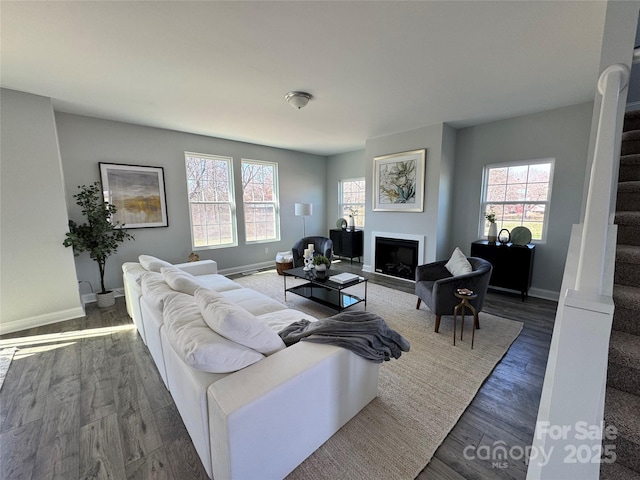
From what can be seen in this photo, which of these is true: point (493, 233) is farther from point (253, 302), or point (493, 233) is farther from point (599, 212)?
point (253, 302)

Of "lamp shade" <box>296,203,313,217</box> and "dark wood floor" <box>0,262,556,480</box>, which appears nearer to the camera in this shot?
"dark wood floor" <box>0,262,556,480</box>

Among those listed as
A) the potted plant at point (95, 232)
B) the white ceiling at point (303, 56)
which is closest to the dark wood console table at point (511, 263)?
the white ceiling at point (303, 56)

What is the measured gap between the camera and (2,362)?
2.33m

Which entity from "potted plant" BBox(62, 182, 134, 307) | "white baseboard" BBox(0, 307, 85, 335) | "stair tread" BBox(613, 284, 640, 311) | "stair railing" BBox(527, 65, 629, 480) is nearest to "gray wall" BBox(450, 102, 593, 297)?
"stair tread" BBox(613, 284, 640, 311)

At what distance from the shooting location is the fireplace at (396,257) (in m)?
4.62

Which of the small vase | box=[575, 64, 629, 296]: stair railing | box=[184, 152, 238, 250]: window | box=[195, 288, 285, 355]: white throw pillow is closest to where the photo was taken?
box=[575, 64, 629, 296]: stair railing

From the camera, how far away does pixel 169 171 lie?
14.4 feet

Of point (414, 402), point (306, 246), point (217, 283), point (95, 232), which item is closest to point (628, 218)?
point (414, 402)

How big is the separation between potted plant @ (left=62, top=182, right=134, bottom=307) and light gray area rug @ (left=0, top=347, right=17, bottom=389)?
1.05 m

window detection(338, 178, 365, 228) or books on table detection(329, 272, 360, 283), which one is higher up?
window detection(338, 178, 365, 228)

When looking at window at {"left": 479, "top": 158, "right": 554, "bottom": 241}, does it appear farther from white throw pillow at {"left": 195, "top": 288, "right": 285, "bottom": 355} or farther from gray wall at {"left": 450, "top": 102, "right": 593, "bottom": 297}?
white throw pillow at {"left": 195, "top": 288, "right": 285, "bottom": 355}

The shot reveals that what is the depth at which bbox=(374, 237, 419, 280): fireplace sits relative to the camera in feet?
15.1

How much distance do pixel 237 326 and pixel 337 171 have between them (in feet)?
19.0

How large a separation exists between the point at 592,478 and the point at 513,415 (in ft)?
3.96
